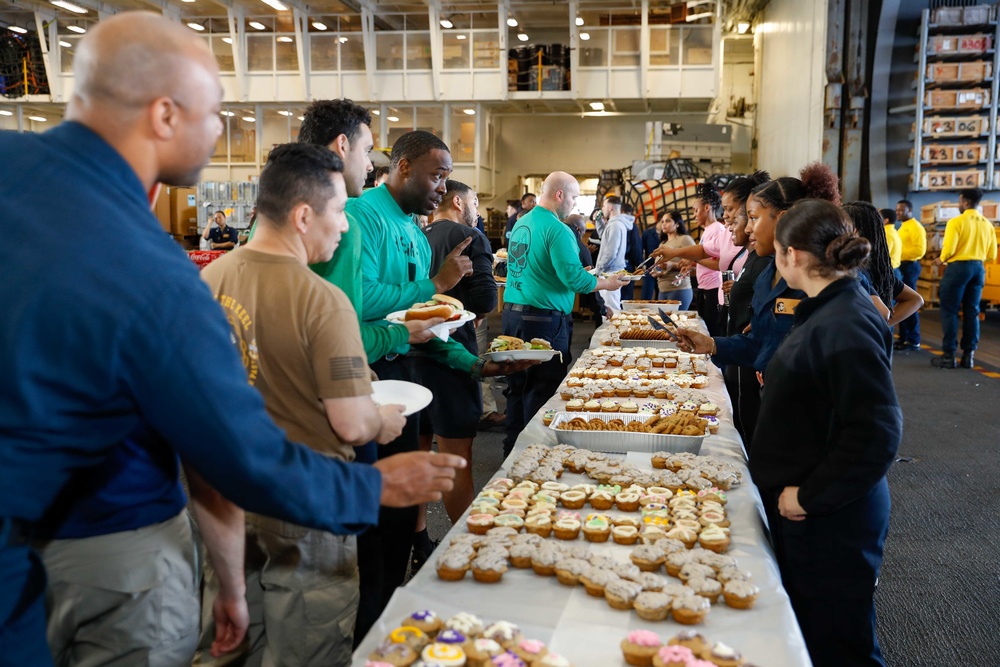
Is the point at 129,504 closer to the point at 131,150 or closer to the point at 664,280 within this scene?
the point at 131,150

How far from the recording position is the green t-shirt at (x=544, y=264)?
4746mm

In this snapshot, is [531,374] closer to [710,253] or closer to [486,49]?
[710,253]

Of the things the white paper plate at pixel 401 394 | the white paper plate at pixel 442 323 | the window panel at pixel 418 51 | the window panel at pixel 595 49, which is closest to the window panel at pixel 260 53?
the window panel at pixel 418 51

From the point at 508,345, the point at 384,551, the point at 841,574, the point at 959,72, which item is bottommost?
the point at 384,551

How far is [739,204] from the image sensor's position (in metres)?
4.32

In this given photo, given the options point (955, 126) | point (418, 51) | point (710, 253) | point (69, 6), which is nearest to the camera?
point (710, 253)

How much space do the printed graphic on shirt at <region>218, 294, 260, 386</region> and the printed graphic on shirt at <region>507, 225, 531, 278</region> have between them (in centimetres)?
321

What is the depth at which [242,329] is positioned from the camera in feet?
5.68

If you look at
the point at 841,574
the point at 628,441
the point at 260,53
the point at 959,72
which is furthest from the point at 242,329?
the point at 260,53

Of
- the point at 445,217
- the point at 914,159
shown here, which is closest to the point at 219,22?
the point at 914,159

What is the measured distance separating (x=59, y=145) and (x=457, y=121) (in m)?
20.7

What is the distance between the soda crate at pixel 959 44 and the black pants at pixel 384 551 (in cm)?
1181

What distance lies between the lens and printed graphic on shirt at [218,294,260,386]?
5.67 ft

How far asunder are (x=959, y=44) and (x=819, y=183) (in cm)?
1036
